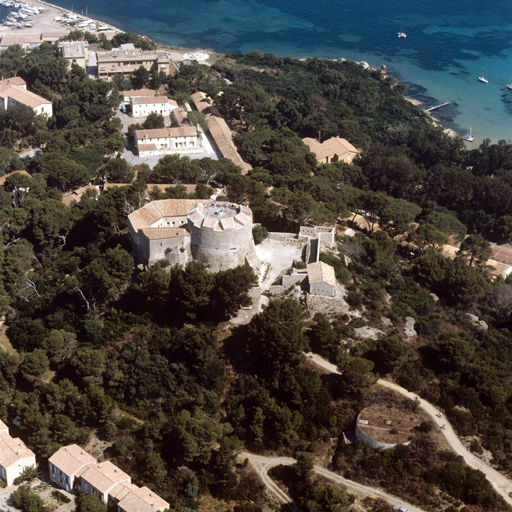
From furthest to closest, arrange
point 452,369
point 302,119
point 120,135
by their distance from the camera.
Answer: point 302,119 → point 120,135 → point 452,369

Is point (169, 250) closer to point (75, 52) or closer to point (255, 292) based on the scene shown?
point (255, 292)

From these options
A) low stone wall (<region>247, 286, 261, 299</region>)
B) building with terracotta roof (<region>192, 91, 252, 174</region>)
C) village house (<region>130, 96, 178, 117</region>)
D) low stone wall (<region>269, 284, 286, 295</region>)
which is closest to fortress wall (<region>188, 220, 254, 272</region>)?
low stone wall (<region>247, 286, 261, 299</region>)

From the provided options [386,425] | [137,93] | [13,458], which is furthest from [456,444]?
[137,93]

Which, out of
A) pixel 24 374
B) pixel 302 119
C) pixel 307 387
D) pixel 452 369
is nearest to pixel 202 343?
pixel 307 387

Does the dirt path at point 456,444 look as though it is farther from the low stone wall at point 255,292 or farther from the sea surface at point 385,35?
the sea surface at point 385,35

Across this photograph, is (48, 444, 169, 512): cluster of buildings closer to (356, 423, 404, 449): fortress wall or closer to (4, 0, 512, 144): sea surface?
(356, 423, 404, 449): fortress wall

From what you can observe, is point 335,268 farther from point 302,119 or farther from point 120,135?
point 302,119
